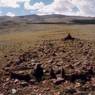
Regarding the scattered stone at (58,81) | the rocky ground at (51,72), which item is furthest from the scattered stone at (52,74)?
the scattered stone at (58,81)

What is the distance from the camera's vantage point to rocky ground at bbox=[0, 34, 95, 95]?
20.9m

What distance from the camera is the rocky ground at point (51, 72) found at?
2086 cm

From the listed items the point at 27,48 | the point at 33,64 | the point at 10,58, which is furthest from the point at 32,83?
the point at 27,48

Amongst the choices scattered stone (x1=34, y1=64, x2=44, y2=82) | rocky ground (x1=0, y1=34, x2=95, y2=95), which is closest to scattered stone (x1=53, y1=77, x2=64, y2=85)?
rocky ground (x1=0, y1=34, x2=95, y2=95)

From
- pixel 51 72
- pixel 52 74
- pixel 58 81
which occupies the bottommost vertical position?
pixel 58 81

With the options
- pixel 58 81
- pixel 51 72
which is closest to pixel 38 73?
pixel 51 72

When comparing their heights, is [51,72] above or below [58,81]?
above

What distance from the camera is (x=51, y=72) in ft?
74.0

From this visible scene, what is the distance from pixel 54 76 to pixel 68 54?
13.5ft

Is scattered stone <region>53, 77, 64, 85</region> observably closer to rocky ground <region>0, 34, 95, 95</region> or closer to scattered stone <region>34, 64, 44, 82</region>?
rocky ground <region>0, 34, 95, 95</region>

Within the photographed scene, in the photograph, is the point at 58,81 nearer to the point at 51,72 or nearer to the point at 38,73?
the point at 51,72

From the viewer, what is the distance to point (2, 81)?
72.2 ft

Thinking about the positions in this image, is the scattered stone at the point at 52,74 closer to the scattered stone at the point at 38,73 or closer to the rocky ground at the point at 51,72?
the rocky ground at the point at 51,72

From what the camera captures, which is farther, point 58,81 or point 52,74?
point 52,74
